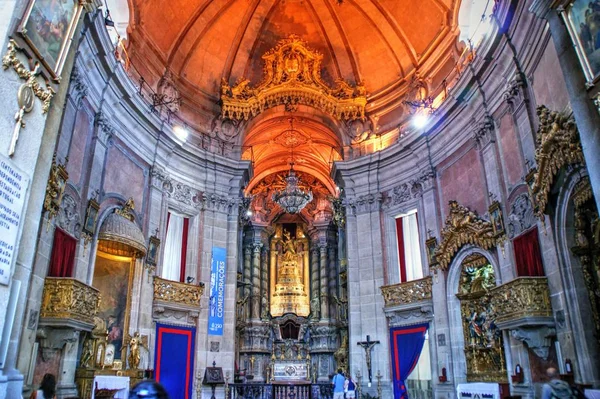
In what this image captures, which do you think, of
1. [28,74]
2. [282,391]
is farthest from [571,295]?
[282,391]

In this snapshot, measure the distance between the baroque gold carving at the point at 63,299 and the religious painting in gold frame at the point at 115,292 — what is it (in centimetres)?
344

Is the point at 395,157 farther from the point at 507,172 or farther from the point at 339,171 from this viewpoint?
the point at 507,172

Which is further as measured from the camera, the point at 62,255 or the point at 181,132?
the point at 181,132

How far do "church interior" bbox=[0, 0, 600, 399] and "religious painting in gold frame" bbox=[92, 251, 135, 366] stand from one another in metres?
0.06

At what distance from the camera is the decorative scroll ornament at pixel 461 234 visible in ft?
43.4

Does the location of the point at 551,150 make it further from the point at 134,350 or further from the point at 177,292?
the point at 177,292

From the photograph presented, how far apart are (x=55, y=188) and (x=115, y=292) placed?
15.5ft

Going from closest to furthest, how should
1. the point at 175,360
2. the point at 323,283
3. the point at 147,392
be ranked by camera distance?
1. the point at 147,392
2. the point at 175,360
3. the point at 323,283

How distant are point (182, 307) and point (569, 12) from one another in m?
13.5

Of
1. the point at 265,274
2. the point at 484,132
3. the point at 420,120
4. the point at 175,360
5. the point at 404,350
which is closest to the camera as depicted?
the point at 484,132

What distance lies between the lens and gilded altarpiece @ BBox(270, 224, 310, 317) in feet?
90.3

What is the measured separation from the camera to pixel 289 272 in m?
28.7

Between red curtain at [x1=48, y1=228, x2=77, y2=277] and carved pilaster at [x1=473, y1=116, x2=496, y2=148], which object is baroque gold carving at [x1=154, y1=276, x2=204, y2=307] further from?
carved pilaster at [x1=473, y1=116, x2=496, y2=148]

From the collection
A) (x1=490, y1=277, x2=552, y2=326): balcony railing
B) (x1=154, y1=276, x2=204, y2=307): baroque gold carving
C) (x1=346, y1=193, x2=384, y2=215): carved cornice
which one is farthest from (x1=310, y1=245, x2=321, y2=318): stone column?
(x1=490, y1=277, x2=552, y2=326): balcony railing
